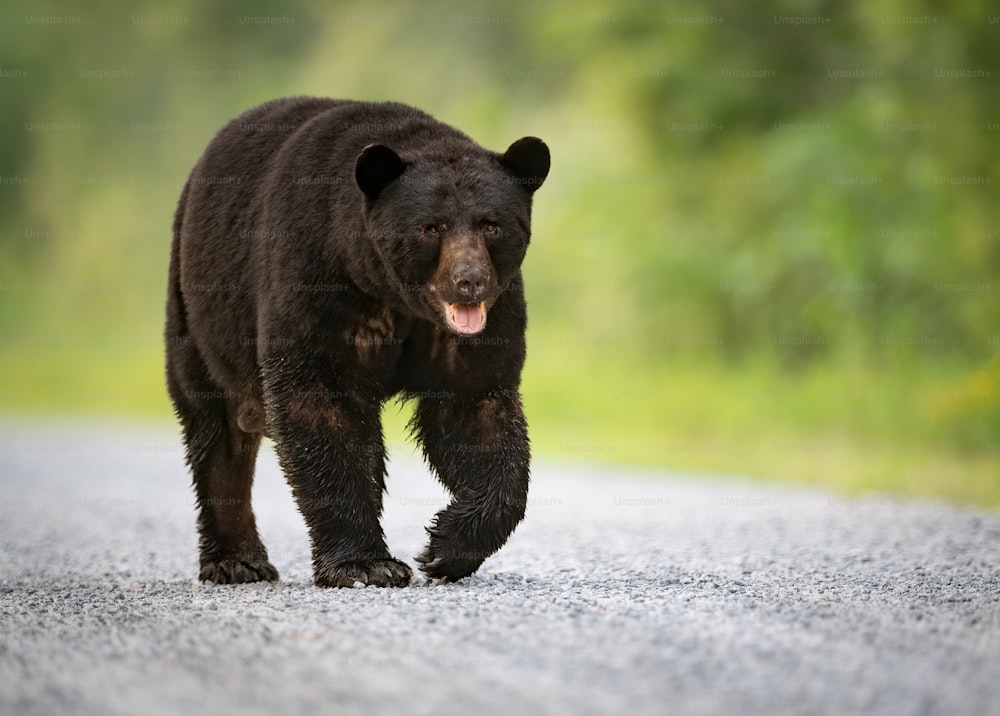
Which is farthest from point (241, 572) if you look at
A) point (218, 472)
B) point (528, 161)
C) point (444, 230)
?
point (528, 161)

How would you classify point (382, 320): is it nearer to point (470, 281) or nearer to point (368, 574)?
point (470, 281)

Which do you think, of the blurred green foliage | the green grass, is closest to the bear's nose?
the green grass

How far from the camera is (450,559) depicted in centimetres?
606

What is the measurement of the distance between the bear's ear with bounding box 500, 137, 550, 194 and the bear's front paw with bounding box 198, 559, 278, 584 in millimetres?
2430

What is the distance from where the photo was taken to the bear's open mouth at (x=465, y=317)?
18.8 ft

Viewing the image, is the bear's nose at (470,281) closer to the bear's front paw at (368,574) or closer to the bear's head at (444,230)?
the bear's head at (444,230)

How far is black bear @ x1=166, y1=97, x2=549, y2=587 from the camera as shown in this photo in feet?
19.1

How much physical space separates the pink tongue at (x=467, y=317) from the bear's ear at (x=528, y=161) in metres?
0.68

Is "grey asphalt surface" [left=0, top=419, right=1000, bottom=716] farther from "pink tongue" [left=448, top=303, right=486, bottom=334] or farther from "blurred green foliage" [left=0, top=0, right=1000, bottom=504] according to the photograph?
"blurred green foliage" [left=0, top=0, right=1000, bottom=504]

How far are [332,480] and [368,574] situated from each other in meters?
0.44

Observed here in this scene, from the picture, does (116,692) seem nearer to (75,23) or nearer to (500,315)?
(500,315)

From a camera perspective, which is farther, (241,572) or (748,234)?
(748,234)

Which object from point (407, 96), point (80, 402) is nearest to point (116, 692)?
point (80, 402)

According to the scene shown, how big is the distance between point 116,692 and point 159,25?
33591 mm
